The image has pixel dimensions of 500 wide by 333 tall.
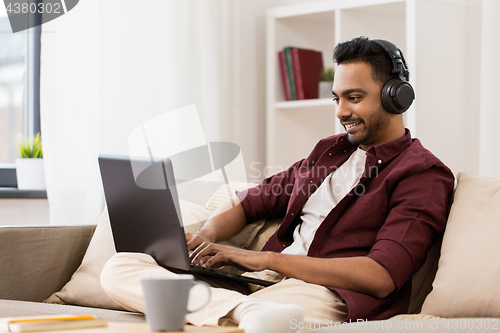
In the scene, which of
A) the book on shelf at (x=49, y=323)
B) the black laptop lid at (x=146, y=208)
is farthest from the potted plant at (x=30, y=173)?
the book on shelf at (x=49, y=323)

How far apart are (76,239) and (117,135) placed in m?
0.79

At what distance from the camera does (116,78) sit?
2385 millimetres

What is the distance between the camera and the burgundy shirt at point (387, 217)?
121 cm

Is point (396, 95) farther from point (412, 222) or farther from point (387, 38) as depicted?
point (387, 38)

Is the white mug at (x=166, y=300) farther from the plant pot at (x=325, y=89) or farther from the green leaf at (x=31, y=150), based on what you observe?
the plant pot at (x=325, y=89)

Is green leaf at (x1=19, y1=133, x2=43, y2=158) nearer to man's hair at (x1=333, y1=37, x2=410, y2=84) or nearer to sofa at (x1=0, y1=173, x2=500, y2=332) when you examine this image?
sofa at (x1=0, y1=173, x2=500, y2=332)

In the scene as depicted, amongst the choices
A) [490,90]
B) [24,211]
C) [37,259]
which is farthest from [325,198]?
[24,211]

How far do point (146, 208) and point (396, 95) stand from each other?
26.4 inches

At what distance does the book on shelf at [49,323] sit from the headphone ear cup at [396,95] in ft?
3.01

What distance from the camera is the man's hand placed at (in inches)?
50.1

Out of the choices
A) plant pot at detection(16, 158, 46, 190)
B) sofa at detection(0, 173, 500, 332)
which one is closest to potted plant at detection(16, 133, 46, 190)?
plant pot at detection(16, 158, 46, 190)

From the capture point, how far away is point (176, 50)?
2.52 metres

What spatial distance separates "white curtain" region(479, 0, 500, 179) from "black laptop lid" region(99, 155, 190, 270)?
152cm

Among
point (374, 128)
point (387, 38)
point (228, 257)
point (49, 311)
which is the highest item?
point (387, 38)
